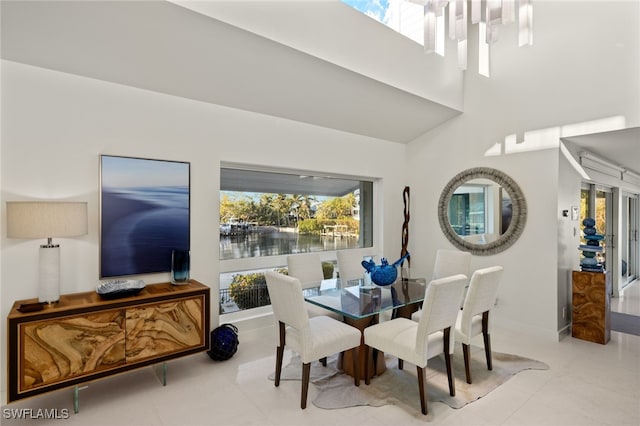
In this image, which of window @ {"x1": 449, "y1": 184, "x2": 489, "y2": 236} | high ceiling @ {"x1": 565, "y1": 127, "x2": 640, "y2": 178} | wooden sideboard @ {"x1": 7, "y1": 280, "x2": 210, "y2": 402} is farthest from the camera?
window @ {"x1": 449, "y1": 184, "x2": 489, "y2": 236}

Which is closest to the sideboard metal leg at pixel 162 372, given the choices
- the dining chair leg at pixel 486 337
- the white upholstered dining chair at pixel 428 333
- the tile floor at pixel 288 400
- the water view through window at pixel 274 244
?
the tile floor at pixel 288 400

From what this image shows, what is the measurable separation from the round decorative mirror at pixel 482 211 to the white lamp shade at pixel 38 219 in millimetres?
4353

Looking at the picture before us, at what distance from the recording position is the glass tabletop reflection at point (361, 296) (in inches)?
107

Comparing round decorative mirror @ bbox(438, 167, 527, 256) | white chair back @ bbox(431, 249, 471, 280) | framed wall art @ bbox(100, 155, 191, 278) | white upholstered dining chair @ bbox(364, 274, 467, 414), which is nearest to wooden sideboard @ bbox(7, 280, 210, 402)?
framed wall art @ bbox(100, 155, 191, 278)

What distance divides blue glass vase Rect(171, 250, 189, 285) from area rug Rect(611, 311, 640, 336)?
5.09 m

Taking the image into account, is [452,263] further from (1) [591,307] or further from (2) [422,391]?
(2) [422,391]

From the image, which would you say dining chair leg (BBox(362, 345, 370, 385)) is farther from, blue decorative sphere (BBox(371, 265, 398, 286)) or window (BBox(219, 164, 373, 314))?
window (BBox(219, 164, 373, 314))

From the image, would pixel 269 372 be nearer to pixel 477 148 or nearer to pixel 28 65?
pixel 28 65

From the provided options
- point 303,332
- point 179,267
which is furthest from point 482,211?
point 179,267

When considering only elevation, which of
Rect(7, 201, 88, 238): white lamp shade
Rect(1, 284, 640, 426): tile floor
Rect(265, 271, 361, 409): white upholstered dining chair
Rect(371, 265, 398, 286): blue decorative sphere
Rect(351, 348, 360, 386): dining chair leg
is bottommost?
Rect(1, 284, 640, 426): tile floor

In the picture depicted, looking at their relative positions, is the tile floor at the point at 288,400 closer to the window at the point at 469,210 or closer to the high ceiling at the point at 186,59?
the window at the point at 469,210

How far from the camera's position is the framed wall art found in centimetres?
285

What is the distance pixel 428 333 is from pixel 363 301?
68 centimetres

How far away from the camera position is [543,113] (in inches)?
153
